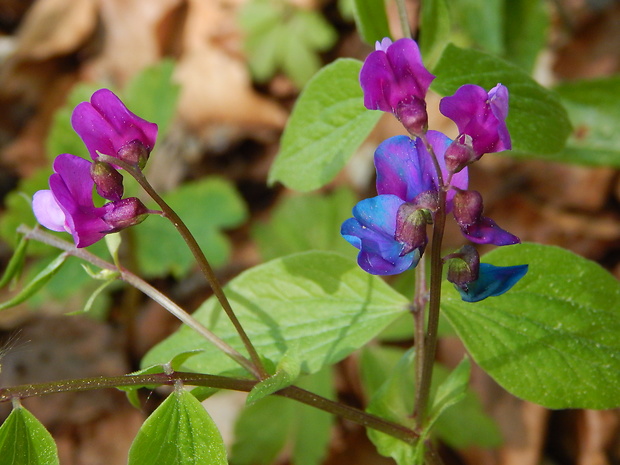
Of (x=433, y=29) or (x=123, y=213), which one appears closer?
(x=123, y=213)

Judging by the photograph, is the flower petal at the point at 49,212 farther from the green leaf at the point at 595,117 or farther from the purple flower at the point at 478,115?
the green leaf at the point at 595,117

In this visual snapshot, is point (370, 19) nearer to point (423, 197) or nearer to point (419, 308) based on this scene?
point (419, 308)

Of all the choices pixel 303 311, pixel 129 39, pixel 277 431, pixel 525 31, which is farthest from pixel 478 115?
pixel 129 39

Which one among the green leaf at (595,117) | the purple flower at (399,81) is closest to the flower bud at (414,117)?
the purple flower at (399,81)

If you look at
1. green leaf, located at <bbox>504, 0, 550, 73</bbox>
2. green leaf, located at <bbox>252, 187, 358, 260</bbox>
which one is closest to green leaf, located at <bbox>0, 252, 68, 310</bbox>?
green leaf, located at <bbox>252, 187, 358, 260</bbox>

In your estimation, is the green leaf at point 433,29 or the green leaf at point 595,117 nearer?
the green leaf at point 433,29

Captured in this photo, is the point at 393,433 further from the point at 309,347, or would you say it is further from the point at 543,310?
the point at 543,310
